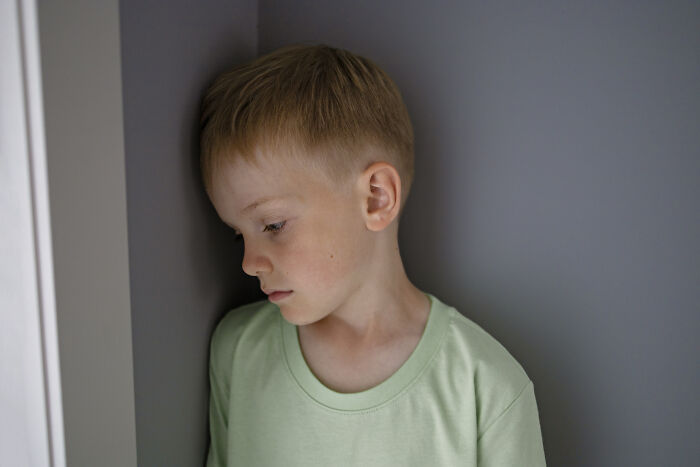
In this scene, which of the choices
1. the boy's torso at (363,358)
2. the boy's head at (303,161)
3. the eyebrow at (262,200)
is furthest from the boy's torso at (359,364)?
the eyebrow at (262,200)

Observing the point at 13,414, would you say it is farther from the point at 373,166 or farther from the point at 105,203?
the point at 373,166

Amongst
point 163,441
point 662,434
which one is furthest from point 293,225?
point 662,434

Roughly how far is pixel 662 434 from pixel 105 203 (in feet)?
3.08

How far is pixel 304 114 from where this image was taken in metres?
0.72

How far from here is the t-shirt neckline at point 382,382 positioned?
0.78 metres

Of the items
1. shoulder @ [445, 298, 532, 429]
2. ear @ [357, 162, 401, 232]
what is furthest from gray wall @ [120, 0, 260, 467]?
shoulder @ [445, 298, 532, 429]

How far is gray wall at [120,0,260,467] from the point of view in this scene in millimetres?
628

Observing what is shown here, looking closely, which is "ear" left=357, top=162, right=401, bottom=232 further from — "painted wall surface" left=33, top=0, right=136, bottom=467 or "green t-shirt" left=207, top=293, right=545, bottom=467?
"painted wall surface" left=33, top=0, right=136, bottom=467

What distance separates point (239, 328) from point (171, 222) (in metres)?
0.24

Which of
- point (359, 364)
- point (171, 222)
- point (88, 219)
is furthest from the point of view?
point (359, 364)

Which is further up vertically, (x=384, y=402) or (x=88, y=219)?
(x=88, y=219)

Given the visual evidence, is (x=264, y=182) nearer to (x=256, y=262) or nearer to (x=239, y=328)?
(x=256, y=262)

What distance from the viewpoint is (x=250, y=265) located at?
75cm

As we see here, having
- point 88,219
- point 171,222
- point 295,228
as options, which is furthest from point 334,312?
point 88,219
